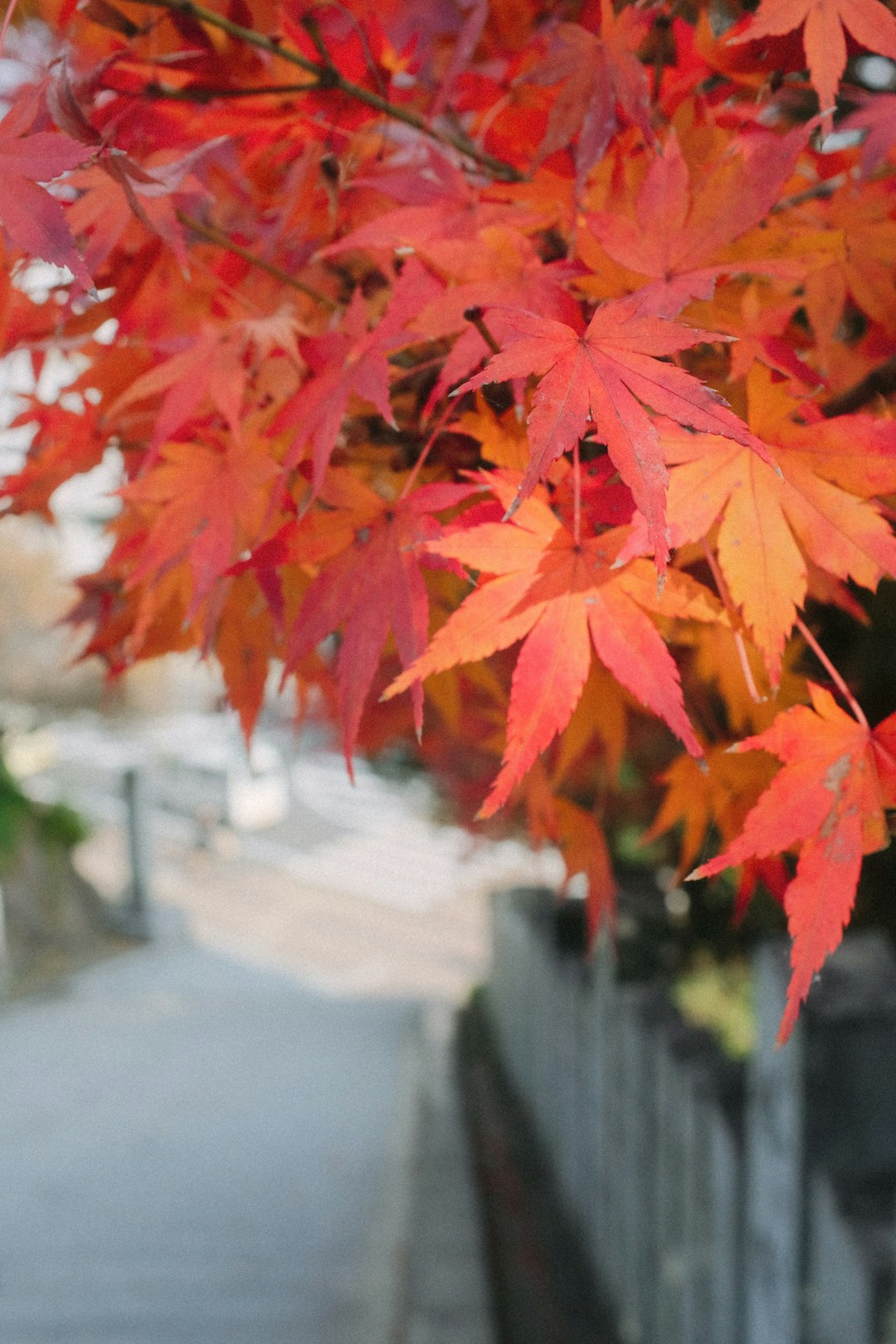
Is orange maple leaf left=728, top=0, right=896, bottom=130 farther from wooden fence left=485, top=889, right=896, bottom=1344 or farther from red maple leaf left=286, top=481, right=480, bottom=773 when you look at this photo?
wooden fence left=485, top=889, right=896, bottom=1344

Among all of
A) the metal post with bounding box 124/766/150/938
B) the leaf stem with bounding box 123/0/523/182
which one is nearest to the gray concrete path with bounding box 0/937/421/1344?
the metal post with bounding box 124/766/150/938

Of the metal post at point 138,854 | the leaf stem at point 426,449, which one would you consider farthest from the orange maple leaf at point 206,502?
the metal post at point 138,854

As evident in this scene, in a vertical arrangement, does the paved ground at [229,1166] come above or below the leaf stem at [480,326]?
below

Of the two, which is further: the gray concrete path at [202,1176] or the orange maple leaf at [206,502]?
the gray concrete path at [202,1176]

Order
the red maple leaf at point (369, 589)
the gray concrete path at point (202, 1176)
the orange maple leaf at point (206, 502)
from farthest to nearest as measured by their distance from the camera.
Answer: the gray concrete path at point (202, 1176)
the orange maple leaf at point (206, 502)
the red maple leaf at point (369, 589)

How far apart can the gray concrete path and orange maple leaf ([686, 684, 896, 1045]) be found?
2.03m

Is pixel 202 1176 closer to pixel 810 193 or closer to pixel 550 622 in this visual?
pixel 550 622

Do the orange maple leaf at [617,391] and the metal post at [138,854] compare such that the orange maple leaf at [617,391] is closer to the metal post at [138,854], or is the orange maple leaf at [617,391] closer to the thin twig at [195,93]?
the thin twig at [195,93]

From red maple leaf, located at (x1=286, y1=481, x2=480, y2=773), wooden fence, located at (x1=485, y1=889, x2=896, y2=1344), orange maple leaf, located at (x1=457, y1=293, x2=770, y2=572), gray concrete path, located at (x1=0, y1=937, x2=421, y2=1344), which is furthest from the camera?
gray concrete path, located at (x1=0, y1=937, x2=421, y2=1344)

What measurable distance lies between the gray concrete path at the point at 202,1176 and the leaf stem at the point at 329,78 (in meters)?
2.24

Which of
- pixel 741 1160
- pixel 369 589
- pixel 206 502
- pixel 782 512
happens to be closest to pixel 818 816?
pixel 782 512

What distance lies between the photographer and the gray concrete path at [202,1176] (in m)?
2.15

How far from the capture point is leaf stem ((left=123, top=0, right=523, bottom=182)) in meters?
0.58

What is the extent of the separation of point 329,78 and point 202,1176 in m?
2.99
